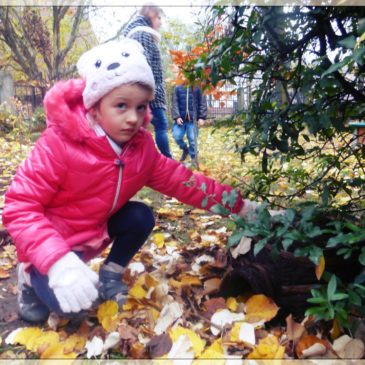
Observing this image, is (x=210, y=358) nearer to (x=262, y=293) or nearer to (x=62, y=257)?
(x=262, y=293)

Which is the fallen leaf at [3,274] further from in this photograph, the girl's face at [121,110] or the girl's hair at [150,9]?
the girl's hair at [150,9]

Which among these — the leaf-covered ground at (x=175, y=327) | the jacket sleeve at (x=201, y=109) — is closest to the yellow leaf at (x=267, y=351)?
A: the leaf-covered ground at (x=175, y=327)

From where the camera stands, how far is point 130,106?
142 centimetres

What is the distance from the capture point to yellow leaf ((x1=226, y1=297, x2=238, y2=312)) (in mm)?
1399

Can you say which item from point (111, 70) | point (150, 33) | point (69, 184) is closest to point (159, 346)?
point (69, 184)

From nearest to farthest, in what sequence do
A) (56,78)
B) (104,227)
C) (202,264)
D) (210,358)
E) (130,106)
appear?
(210,358)
(130,106)
(104,227)
(202,264)
(56,78)

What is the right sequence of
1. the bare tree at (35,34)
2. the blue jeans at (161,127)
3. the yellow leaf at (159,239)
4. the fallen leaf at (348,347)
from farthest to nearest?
1. the bare tree at (35,34)
2. the blue jeans at (161,127)
3. the yellow leaf at (159,239)
4. the fallen leaf at (348,347)

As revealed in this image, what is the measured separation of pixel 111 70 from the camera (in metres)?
1.37

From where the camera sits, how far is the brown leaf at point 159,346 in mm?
1217

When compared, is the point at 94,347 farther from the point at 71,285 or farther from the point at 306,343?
the point at 306,343

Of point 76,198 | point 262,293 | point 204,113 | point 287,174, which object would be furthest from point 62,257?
point 204,113

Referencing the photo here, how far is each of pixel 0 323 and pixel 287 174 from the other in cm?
135

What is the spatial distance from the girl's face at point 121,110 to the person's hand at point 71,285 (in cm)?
49

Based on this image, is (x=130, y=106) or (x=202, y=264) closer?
(x=130, y=106)
